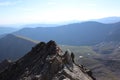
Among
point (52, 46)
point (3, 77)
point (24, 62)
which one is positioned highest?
point (52, 46)

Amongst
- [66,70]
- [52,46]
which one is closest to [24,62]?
[52,46]

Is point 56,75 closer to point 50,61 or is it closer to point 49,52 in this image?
point 50,61

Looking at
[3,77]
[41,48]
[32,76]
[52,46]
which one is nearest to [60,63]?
[32,76]

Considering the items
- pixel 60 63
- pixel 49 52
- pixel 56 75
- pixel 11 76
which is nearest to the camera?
pixel 56 75

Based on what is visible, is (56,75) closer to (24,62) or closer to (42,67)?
(42,67)

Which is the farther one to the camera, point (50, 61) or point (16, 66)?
point (16, 66)

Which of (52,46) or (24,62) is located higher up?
(52,46)

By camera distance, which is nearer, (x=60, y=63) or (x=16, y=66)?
(x=60, y=63)

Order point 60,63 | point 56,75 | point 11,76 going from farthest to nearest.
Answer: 1. point 11,76
2. point 60,63
3. point 56,75

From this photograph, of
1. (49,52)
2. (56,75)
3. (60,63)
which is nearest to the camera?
(56,75)
